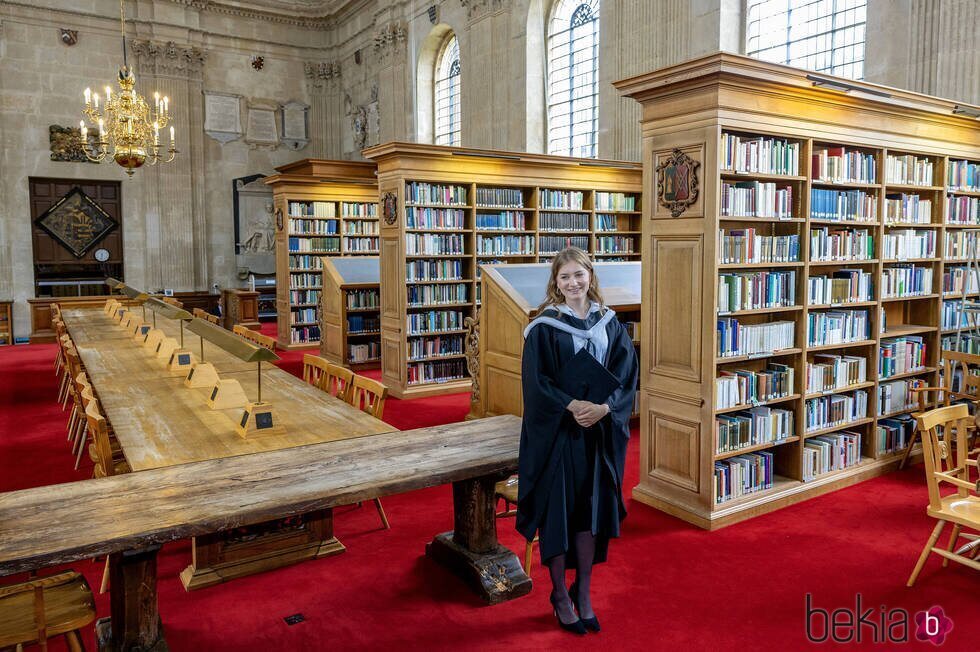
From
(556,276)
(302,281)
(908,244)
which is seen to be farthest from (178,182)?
(556,276)

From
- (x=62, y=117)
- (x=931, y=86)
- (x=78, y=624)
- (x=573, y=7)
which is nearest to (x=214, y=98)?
(x=62, y=117)

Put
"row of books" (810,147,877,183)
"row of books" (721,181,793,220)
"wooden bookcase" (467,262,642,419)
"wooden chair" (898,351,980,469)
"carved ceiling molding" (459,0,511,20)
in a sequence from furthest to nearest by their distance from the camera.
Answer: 1. "carved ceiling molding" (459,0,511,20)
2. "wooden bookcase" (467,262,642,419)
3. "wooden chair" (898,351,980,469)
4. "row of books" (810,147,877,183)
5. "row of books" (721,181,793,220)

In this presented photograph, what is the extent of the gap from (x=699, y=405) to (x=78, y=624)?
3.28 meters

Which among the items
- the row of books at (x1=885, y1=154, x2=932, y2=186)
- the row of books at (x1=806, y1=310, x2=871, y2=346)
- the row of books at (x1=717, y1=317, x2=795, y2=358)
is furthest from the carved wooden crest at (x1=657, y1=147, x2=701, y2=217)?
the row of books at (x1=885, y1=154, x2=932, y2=186)

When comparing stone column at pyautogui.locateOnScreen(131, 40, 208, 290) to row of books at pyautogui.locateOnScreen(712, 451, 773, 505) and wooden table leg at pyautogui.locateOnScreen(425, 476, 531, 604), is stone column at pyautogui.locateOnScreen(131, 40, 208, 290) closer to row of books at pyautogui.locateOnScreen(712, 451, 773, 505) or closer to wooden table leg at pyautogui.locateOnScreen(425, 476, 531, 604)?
wooden table leg at pyautogui.locateOnScreen(425, 476, 531, 604)

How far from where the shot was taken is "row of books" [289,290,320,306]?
11.7 metres

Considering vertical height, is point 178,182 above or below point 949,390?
above

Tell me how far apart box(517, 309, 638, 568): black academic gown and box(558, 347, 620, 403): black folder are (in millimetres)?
32

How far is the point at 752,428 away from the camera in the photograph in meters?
4.61

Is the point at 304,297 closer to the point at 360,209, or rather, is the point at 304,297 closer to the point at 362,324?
the point at 360,209

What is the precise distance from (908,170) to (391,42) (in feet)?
41.6

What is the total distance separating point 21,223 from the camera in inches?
579

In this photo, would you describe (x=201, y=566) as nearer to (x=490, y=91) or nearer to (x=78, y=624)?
(x=78, y=624)

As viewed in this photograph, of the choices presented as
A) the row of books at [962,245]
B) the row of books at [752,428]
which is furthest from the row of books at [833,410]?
the row of books at [962,245]
